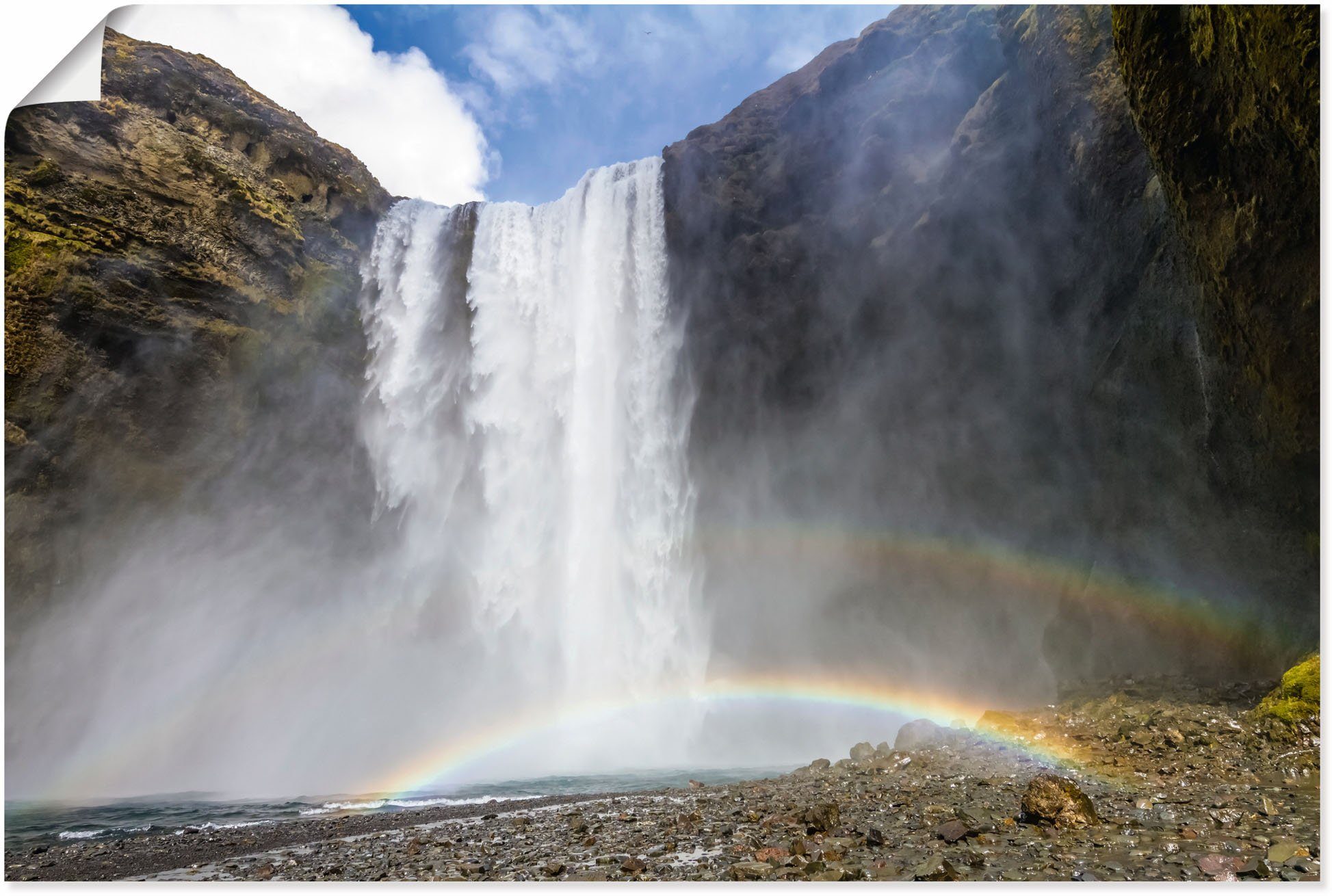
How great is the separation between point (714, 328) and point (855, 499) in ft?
18.5

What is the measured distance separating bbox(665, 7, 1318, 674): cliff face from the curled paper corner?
11.3m

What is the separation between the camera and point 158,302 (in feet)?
53.4

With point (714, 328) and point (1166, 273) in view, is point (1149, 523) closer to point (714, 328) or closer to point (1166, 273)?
point (1166, 273)

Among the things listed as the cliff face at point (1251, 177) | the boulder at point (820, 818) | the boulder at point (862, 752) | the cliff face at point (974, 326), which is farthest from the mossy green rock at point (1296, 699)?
the boulder at point (820, 818)

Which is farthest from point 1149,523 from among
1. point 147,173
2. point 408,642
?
point 147,173

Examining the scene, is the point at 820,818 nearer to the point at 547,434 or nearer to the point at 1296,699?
the point at 1296,699

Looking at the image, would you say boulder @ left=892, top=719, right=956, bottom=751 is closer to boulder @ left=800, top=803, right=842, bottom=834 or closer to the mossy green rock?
the mossy green rock

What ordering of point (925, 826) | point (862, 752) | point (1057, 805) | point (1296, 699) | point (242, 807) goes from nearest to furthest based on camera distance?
1. point (1057, 805)
2. point (925, 826)
3. point (1296, 699)
4. point (862, 752)
5. point (242, 807)

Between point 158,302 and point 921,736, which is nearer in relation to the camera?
point 921,736

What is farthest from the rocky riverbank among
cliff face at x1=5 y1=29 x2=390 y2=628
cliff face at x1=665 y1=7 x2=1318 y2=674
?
cliff face at x1=5 y1=29 x2=390 y2=628

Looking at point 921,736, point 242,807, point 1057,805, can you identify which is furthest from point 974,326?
point 242,807

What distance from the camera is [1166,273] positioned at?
1199 cm

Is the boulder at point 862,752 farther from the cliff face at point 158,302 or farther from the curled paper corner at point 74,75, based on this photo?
the cliff face at point 158,302

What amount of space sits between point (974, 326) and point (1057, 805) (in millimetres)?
13382
